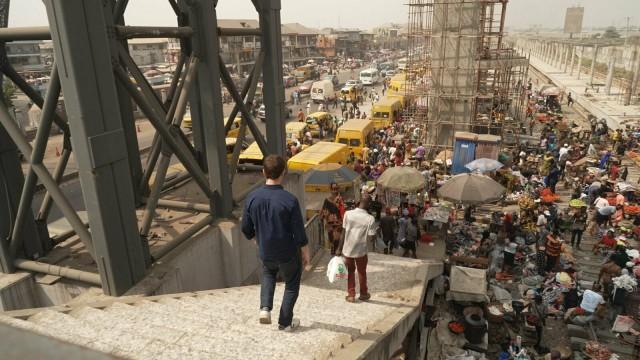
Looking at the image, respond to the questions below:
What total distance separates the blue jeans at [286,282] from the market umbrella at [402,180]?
8.79 m

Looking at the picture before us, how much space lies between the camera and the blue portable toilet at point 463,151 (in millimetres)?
18141

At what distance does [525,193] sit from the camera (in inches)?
606

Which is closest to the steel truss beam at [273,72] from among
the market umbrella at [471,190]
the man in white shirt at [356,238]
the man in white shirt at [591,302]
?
the man in white shirt at [356,238]

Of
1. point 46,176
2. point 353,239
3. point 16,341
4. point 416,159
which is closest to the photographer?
point 16,341

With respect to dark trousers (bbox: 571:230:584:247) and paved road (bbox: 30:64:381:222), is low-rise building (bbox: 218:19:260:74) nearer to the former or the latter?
paved road (bbox: 30:64:381:222)

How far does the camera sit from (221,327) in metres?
3.96

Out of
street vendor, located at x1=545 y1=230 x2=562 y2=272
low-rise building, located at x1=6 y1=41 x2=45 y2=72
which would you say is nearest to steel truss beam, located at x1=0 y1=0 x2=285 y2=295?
street vendor, located at x1=545 y1=230 x2=562 y2=272

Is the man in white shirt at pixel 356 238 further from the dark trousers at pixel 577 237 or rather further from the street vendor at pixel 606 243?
the dark trousers at pixel 577 237

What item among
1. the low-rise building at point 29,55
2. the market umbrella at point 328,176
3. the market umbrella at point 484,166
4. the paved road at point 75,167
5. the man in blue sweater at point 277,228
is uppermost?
the low-rise building at point 29,55

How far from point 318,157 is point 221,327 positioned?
12.5 m

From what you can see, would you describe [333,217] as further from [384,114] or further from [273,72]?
[384,114]

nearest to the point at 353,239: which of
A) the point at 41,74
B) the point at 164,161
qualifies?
the point at 164,161

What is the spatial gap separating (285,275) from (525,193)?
46.3ft

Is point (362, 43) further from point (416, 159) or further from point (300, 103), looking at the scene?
point (416, 159)
